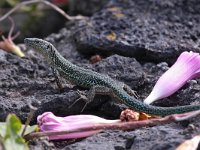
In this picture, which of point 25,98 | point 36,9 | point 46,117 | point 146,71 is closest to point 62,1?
point 36,9

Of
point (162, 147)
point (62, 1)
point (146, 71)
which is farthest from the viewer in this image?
point (62, 1)

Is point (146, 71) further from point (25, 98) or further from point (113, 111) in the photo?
point (25, 98)

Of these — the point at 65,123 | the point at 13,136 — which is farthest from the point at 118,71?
the point at 13,136

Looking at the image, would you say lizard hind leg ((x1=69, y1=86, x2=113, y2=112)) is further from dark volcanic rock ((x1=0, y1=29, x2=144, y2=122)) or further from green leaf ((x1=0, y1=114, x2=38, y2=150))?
green leaf ((x1=0, y1=114, x2=38, y2=150))

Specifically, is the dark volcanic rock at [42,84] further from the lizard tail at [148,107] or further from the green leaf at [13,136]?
the green leaf at [13,136]

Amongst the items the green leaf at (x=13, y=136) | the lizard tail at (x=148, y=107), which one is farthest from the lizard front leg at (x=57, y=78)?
the green leaf at (x=13, y=136)

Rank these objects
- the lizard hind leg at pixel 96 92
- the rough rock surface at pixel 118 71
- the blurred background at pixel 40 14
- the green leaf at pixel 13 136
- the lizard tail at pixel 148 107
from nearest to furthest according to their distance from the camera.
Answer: the green leaf at pixel 13 136, the rough rock surface at pixel 118 71, the lizard tail at pixel 148 107, the lizard hind leg at pixel 96 92, the blurred background at pixel 40 14

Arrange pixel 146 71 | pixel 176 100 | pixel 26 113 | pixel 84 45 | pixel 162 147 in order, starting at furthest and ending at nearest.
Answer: pixel 84 45 < pixel 146 71 < pixel 176 100 < pixel 26 113 < pixel 162 147
